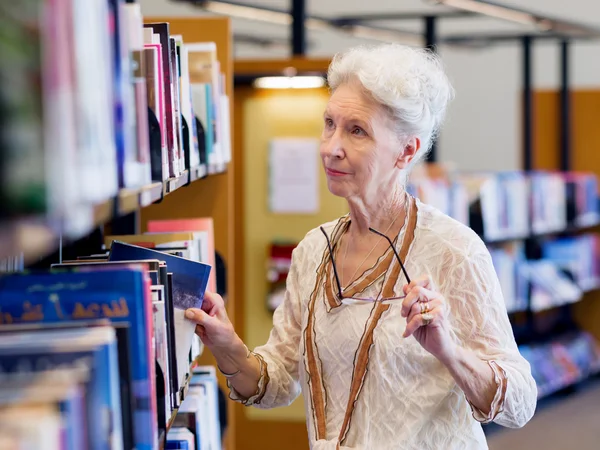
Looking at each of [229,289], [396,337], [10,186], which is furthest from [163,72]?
[229,289]

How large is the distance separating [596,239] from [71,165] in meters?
7.46

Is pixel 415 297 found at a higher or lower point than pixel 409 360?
higher

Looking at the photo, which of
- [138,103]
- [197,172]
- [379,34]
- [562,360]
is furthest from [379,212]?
[562,360]

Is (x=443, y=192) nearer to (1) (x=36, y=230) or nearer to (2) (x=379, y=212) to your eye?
(2) (x=379, y=212)

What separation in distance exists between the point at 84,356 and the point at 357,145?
1121mm

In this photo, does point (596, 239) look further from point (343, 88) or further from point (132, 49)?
point (132, 49)

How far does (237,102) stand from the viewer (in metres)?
5.29

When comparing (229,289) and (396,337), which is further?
(229,289)

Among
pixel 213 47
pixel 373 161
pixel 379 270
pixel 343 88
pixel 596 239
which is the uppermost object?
pixel 213 47

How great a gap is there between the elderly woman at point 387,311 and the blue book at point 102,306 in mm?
628

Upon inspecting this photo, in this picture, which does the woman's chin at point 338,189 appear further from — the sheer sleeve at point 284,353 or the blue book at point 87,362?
the blue book at point 87,362

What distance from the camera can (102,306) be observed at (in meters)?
1.31

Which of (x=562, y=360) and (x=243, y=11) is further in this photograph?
(x=562, y=360)

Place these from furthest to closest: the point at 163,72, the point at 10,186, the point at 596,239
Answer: the point at 596,239 → the point at 163,72 → the point at 10,186
